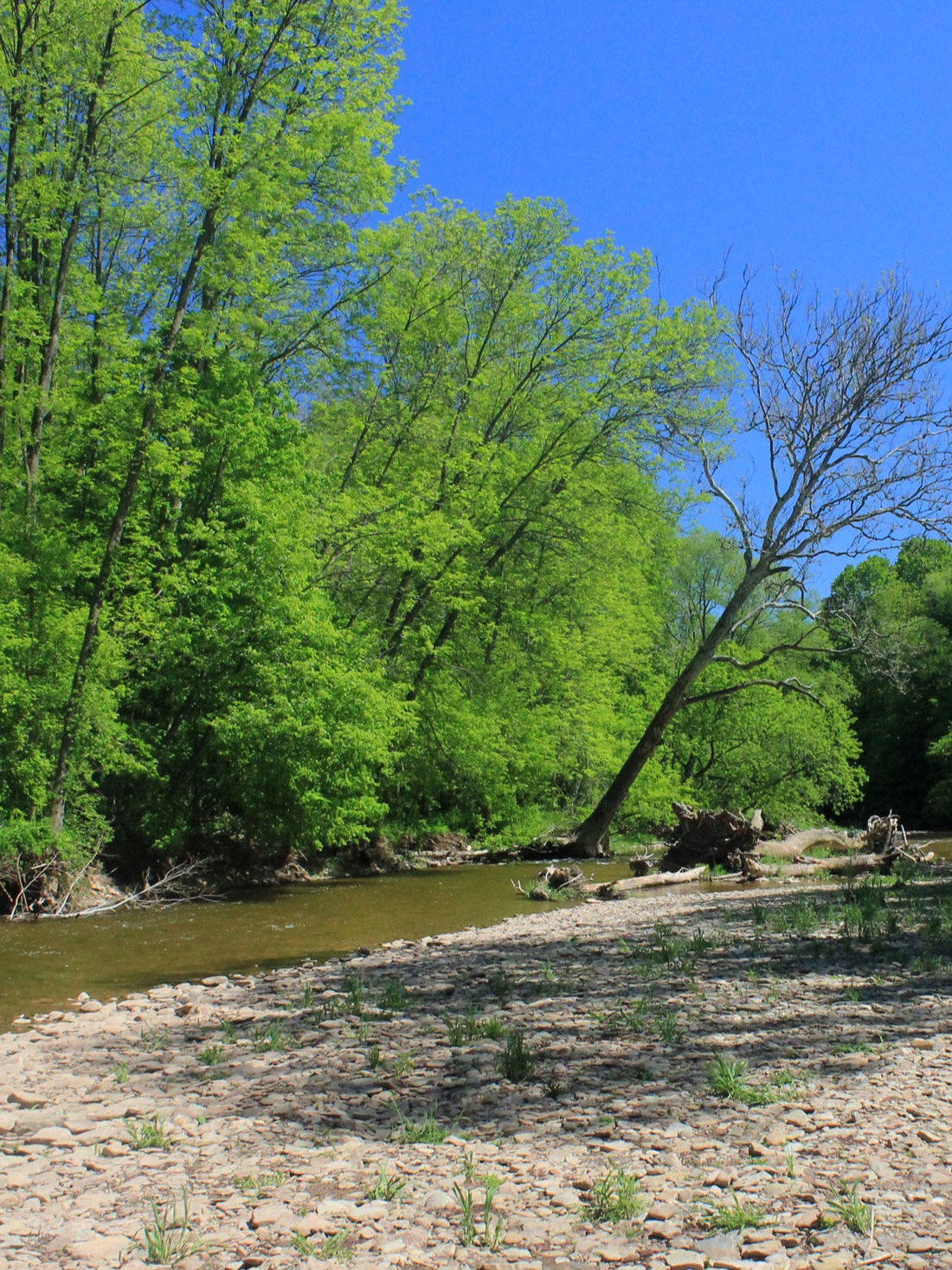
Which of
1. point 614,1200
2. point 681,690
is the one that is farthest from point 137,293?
point 614,1200

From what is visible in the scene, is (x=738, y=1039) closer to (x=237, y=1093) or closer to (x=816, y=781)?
(x=237, y=1093)

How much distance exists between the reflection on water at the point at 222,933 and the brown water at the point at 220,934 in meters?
0.01

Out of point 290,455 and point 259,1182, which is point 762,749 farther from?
point 259,1182

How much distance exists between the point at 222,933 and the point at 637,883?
781 cm

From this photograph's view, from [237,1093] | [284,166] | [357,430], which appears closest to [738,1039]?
[237,1093]

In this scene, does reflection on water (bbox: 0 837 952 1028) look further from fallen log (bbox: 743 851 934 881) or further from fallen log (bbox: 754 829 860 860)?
fallen log (bbox: 754 829 860 860)

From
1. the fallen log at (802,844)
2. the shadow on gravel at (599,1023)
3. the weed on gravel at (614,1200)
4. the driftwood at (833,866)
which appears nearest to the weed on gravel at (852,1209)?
the weed on gravel at (614,1200)

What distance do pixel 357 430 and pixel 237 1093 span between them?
19.6m

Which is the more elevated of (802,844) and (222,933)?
(222,933)

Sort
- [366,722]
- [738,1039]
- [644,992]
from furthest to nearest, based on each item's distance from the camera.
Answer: [366,722] < [644,992] < [738,1039]

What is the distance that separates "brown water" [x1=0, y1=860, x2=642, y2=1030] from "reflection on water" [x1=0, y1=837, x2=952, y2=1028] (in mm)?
12

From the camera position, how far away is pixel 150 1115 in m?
5.31

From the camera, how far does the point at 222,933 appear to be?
1277cm

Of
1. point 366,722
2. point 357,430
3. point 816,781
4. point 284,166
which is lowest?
point 816,781
